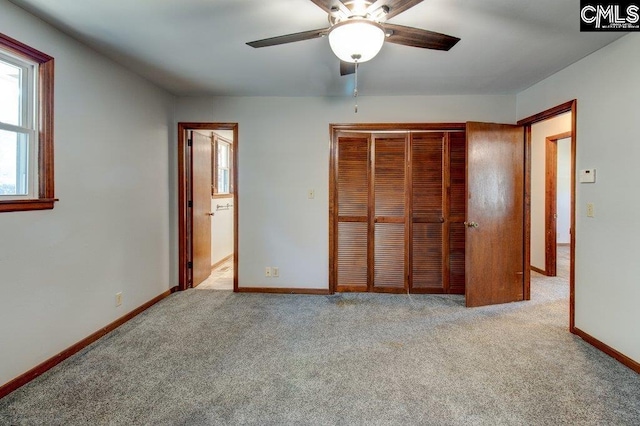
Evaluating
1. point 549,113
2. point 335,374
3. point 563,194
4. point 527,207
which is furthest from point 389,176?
point 563,194

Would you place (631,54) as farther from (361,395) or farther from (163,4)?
(163,4)

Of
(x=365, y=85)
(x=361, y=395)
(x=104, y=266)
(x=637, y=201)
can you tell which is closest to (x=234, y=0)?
(x=365, y=85)

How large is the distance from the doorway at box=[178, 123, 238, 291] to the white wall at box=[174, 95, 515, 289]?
4.3 inches

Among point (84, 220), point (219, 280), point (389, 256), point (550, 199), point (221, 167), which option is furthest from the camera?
point (221, 167)

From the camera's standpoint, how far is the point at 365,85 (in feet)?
10.8

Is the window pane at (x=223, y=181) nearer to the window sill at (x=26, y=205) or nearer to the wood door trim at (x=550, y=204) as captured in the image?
the window sill at (x=26, y=205)

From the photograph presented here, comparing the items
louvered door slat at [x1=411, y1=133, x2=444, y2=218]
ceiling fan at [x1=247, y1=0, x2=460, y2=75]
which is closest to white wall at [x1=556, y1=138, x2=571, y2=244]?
louvered door slat at [x1=411, y1=133, x2=444, y2=218]

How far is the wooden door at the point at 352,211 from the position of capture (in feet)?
12.1

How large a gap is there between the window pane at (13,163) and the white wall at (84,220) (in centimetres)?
19

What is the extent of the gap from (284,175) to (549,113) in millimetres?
2857

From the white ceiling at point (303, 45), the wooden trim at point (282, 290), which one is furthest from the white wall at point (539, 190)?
the wooden trim at point (282, 290)

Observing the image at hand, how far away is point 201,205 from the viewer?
4.13 meters

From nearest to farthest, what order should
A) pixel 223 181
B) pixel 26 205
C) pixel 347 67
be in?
1. pixel 26 205
2. pixel 347 67
3. pixel 223 181

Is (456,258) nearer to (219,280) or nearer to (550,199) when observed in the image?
(550,199)
